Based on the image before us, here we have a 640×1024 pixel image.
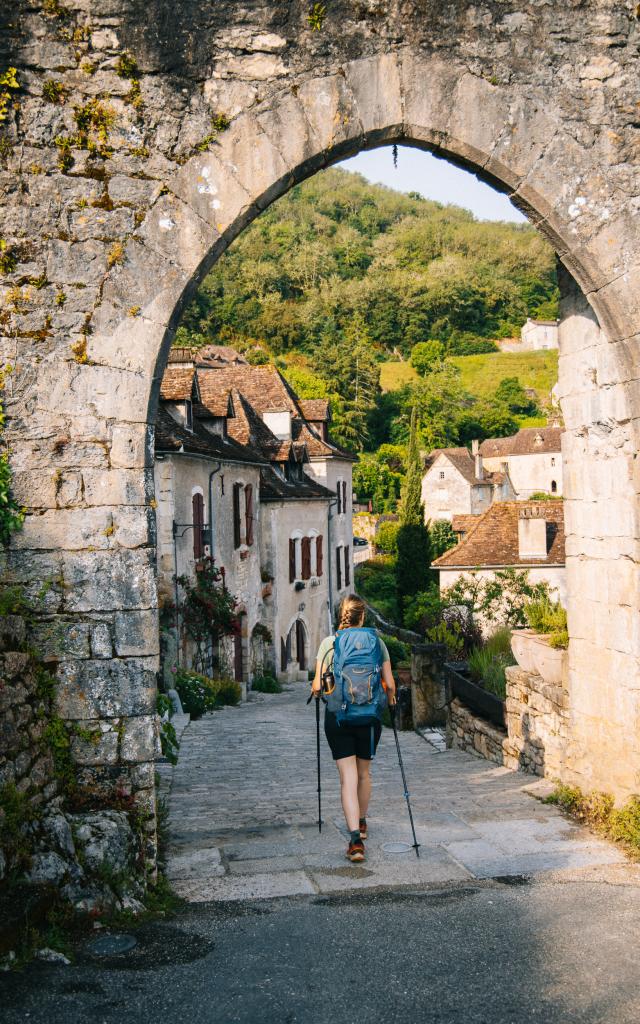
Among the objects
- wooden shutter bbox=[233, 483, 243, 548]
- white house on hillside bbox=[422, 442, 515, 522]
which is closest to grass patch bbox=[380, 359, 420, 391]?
white house on hillside bbox=[422, 442, 515, 522]

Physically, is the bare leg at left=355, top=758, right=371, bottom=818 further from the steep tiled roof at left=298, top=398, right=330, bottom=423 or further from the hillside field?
the hillside field

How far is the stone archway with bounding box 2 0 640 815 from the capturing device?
4.70m

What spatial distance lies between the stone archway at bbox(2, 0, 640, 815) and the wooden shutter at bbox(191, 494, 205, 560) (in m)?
13.8

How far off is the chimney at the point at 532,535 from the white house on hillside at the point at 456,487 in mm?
29248

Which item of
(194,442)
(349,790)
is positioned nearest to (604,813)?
(349,790)

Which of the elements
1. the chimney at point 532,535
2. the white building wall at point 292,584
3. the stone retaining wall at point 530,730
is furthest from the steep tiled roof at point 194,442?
the stone retaining wall at point 530,730

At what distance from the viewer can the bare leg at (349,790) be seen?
501 centimetres

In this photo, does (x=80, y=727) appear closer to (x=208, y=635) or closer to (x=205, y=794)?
(x=205, y=794)

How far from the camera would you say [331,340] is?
80562mm

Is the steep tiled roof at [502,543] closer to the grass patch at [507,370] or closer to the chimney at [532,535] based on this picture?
the chimney at [532,535]

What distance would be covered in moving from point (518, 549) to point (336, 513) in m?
9.06

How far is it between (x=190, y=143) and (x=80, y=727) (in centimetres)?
326

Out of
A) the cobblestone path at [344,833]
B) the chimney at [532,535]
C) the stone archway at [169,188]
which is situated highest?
the stone archway at [169,188]

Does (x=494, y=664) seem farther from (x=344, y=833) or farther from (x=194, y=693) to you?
(x=194, y=693)
